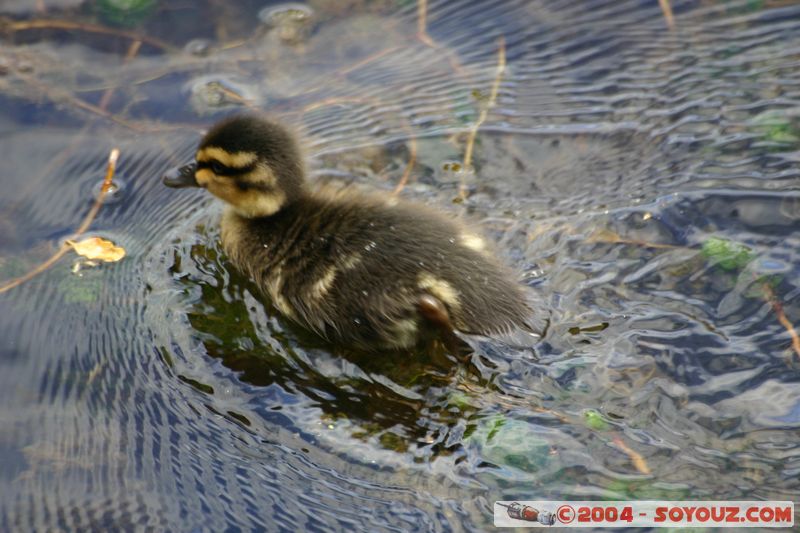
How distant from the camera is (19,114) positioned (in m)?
3.33

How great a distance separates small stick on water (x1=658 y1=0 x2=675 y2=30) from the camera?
11.9 feet

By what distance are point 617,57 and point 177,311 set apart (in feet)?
5.66

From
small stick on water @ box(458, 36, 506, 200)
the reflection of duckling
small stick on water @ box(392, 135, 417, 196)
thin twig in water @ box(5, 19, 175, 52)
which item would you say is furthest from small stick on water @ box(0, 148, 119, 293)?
small stick on water @ box(458, 36, 506, 200)

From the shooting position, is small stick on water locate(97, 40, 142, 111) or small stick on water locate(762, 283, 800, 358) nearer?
small stick on water locate(762, 283, 800, 358)

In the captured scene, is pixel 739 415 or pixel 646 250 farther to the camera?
pixel 646 250

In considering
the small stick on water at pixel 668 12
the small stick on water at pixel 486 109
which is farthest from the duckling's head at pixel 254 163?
the small stick on water at pixel 668 12

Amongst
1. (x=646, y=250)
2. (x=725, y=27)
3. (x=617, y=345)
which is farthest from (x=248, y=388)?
(x=725, y=27)

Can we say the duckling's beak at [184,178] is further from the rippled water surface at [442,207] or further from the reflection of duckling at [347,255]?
the rippled water surface at [442,207]

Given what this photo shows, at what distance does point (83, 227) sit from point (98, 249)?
11 centimetres

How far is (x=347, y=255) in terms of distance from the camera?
104 inches

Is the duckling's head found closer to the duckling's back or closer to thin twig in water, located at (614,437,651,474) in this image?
the duckling's back

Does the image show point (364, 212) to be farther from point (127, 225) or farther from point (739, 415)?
point (739, 415)

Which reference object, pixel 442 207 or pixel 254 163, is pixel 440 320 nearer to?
pixel 442 207

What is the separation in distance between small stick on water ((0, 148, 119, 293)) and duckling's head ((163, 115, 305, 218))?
0.39 meters
